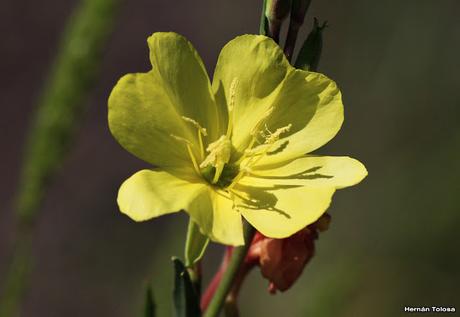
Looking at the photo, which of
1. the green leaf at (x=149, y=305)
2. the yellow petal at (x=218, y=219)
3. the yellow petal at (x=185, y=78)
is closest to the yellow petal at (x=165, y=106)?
the yellow petal at (x=185, y=78)

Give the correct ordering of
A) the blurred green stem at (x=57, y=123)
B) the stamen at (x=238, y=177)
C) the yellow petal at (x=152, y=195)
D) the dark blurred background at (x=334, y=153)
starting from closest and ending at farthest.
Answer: the yellow petal at (x=152, y=195)
the blurred green stem at (x=57, y=123)
the stamen at (x=238, y=177)
the dark blurred background at (x=334, y=153)

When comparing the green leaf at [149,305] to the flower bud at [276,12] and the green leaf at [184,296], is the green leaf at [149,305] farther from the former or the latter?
the flower bud at [276,12]

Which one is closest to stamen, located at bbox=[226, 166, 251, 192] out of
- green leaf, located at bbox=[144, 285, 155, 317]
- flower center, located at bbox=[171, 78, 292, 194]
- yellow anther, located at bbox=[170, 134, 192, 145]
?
flower center, located at bbox=[171, 78, 292, 194]

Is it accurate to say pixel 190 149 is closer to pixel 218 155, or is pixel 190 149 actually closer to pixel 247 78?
pixel 218 155

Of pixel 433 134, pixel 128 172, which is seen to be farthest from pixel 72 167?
pixel 433 134

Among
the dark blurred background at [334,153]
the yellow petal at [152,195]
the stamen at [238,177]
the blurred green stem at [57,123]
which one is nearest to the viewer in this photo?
the yellow petal at [152,195]
